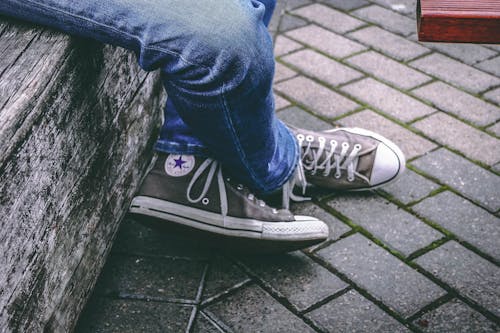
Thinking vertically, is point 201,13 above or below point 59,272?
above

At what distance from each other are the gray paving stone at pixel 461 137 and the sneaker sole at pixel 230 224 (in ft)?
2.54

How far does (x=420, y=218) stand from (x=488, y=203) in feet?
0.80

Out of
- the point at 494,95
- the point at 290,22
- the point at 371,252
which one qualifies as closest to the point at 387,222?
the point at 371,252

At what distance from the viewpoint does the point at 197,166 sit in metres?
1.85

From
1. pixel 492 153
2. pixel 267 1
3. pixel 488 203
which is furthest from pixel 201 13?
pixel 492 153

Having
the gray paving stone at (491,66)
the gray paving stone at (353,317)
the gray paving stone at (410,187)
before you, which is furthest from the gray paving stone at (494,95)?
the gray paving stone at (353,317)

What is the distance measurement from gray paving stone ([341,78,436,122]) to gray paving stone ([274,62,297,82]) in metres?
0.24

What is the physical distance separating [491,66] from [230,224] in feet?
5.32

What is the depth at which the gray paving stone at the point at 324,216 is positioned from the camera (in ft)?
6.63

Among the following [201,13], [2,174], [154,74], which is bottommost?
[154,74]

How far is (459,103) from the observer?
104 inches

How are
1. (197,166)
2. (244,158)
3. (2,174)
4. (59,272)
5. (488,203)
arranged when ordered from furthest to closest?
(488,203) < (197,166) < (244,158) < (59,272) < (2,174)

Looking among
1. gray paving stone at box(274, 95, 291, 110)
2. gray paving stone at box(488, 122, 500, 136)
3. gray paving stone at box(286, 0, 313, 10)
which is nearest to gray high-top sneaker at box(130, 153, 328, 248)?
gray paving stone at box(274, 95, 291, 110)

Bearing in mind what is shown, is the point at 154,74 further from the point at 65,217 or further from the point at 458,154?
the point at 458,154
